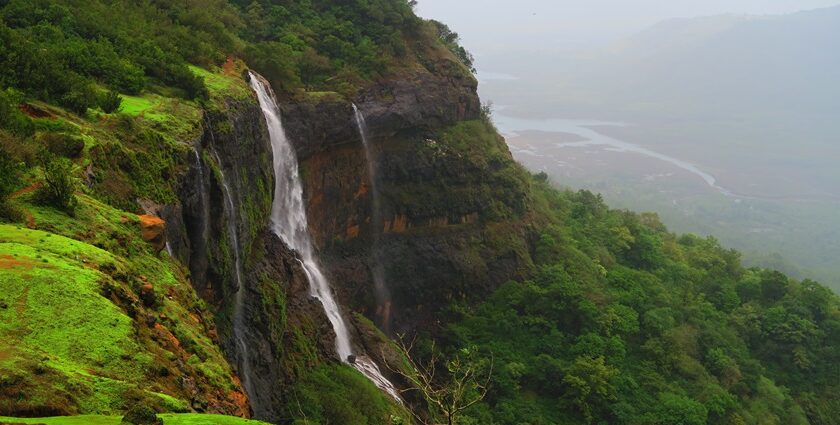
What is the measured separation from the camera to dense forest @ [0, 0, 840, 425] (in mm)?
9242

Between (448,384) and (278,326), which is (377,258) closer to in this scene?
(278,326)

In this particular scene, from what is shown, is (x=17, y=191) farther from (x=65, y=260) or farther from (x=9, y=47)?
(x=9, y=47)

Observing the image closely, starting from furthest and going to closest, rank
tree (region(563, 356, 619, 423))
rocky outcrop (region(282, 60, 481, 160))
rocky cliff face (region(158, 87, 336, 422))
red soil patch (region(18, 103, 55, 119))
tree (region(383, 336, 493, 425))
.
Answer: tree (region(563, 356, 619, 423)), rocky outcrop (region(282, 60, 481, 160)), rocky cliff face (region(158, 87, 336, 422)), red soil patch (region(18, 103, 55, 119)), tree (region(383, 336, 493, 425))

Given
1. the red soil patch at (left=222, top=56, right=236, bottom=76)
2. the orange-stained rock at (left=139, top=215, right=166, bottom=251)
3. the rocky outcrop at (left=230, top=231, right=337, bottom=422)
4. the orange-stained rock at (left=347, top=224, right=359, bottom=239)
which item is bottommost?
the rocky outcrop at (left=230, top=231, right=337, bottom=422)

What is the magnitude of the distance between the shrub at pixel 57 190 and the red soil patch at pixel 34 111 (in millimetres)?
2434

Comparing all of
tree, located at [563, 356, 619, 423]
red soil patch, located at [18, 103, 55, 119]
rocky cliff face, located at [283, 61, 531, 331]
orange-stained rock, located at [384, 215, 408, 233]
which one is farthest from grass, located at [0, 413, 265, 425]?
orange-stained rock, located at [384, 215, 408, 233]

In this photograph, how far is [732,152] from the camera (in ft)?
570

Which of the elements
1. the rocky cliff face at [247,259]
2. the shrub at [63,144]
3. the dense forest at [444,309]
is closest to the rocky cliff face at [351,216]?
the rocky cliff face at [247,259]

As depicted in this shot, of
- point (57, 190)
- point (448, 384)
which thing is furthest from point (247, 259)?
point (57, 190)

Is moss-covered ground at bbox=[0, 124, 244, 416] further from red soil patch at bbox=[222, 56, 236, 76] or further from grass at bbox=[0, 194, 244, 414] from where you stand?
red soil patch at bbox=[222, 56, 236, 76]

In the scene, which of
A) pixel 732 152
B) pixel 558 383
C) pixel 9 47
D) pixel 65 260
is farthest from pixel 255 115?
pixel 732 152

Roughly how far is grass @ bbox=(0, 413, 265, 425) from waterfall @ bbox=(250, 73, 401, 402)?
15.8 metres

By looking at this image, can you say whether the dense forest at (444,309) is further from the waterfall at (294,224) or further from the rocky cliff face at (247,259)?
the waterfall at (294,224)

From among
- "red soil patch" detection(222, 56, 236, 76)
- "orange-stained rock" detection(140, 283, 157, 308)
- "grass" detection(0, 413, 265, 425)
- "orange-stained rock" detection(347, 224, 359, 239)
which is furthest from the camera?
"orange-stained rock" detection(347, 224, 359, 239)
